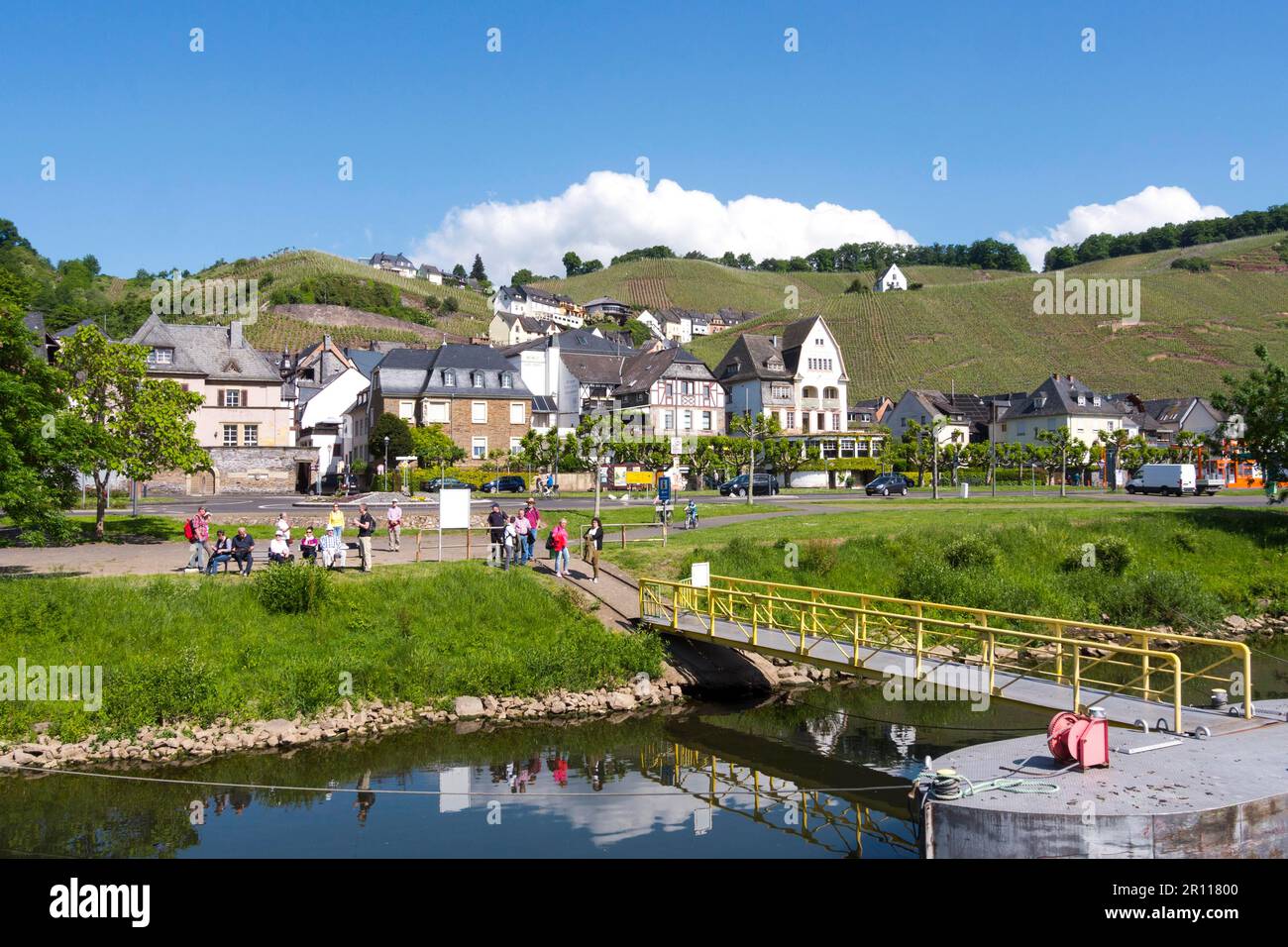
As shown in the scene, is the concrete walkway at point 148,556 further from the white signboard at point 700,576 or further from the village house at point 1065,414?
the village house at point 1065,414

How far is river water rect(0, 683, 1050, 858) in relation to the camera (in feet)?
54.4

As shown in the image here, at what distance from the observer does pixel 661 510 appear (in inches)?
1575

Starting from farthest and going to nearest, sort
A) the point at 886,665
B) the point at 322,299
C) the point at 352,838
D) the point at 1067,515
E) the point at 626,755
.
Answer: the point at 322,299, the point at 1067,515, the point at 626,755, the point at 886,665, the point at 352,838

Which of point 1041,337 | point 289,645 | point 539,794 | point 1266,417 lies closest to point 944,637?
point 539,794

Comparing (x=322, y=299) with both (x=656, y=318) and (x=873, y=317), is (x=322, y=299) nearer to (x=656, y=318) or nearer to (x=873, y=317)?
(x=656, y=318)

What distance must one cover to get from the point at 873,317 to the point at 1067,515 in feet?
405

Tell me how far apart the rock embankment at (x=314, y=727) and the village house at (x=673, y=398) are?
6091 cm

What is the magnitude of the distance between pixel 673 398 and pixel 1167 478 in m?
42.1

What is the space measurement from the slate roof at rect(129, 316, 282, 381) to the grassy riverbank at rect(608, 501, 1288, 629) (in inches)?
1828

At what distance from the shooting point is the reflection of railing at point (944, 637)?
54.4ft

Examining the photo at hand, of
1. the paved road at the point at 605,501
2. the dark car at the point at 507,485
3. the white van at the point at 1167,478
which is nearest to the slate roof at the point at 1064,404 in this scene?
the paved road at the point at 605,501

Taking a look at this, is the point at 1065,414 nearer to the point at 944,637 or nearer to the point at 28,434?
the point at 944,637

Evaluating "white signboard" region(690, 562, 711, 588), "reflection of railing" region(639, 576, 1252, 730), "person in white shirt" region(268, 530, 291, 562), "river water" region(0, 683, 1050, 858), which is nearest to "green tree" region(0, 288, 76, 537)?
"person in white shirt" region(268, 530, 291, 562)
